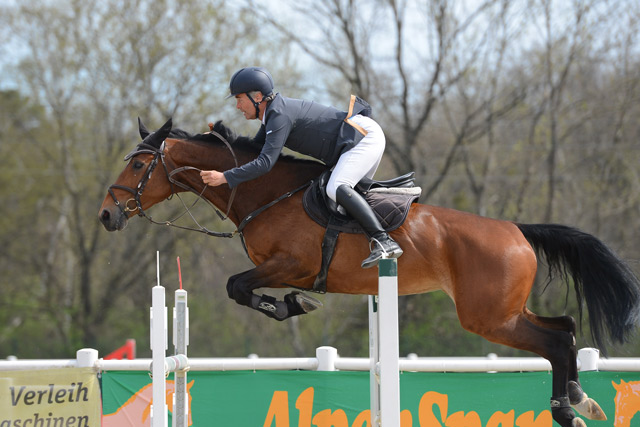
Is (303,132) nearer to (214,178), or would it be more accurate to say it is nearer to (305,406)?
(214,178)

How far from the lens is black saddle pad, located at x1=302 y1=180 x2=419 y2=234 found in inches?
157

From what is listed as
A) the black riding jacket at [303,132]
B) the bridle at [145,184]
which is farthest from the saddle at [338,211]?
the bridle at [145,184]

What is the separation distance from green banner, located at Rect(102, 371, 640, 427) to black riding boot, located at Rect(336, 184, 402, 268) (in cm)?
125

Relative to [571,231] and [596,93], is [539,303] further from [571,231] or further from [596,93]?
[571,231]

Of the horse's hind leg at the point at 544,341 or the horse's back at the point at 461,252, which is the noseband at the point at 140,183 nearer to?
the horse's back at the point at 461,252

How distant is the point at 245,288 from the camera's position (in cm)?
396

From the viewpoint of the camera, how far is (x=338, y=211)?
13.2 ft

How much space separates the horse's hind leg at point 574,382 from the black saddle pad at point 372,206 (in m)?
1.02

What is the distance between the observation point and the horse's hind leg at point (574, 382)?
406cm

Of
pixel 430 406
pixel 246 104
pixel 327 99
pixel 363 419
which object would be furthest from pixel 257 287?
pixel 327 99

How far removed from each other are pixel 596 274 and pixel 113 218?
2.84 metres

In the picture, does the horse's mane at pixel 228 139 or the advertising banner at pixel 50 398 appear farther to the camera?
the advertising banner at pixel 50 398

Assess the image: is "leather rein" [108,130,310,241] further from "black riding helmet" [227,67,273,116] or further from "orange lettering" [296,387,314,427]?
"orange lettering" [296,387,314,427]

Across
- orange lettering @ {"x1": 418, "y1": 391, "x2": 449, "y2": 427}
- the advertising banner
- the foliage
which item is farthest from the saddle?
the foliage
